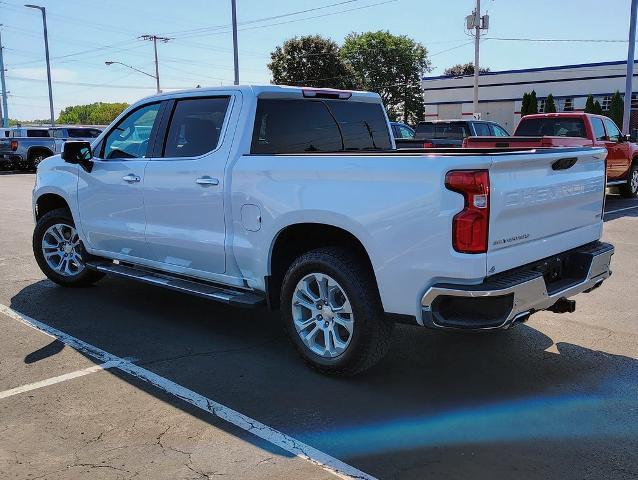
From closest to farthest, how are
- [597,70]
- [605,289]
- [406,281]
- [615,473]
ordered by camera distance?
[615,473]
[406,281]
[605,289]
[597,70]

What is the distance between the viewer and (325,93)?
5.34 meters

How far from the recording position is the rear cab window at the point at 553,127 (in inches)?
523

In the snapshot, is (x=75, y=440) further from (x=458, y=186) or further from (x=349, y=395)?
(x=458, y=186)

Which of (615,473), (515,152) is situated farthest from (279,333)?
(615,473)

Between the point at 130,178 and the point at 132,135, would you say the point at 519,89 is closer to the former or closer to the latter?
the point at 132,135

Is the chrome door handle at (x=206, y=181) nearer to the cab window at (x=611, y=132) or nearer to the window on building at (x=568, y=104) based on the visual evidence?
the cab window at (x=611, y=132)

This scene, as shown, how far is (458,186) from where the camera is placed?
3.44 m

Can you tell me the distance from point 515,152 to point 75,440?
3000 mm

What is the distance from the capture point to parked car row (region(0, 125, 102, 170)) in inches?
1055

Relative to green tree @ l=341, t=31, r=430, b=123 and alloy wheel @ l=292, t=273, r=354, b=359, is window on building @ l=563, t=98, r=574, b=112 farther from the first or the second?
alloy wheel @ l=292, t=273, r=354, b=359

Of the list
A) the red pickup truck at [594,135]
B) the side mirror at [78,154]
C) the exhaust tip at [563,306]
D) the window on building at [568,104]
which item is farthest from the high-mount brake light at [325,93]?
the window on building at [568,104]

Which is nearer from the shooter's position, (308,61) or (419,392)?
(419,392)

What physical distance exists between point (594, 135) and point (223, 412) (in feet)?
38.7

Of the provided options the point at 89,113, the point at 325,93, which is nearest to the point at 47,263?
the point at 325,93
